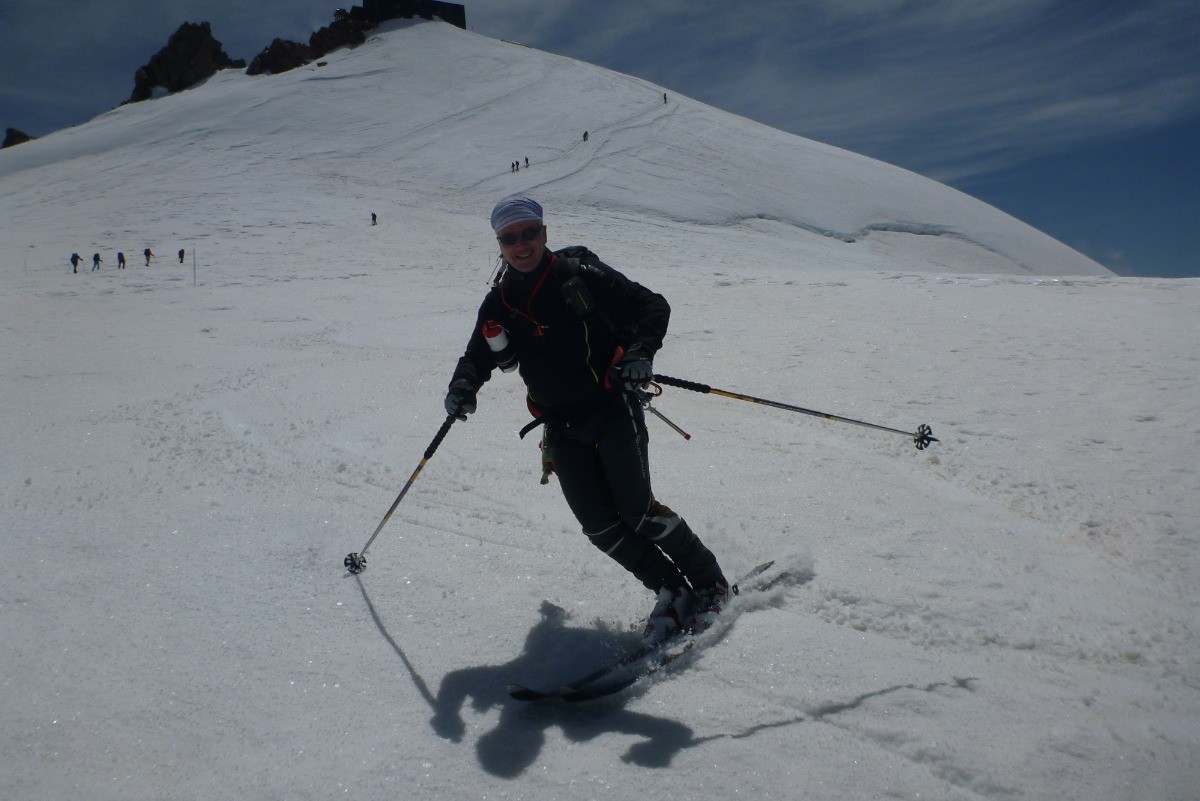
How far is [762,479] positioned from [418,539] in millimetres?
2427

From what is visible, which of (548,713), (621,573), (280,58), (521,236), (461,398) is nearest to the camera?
(548,713)

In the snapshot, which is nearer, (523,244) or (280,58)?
(523,244)

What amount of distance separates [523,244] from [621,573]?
192 cm

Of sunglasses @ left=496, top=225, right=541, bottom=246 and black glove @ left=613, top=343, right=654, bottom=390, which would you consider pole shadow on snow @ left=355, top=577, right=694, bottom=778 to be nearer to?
black glove @ left=613, top=343, right=654, bottom=390

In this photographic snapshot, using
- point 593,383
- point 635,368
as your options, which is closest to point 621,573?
point 593,383

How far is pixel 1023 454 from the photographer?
196 inches

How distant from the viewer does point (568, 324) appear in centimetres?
320

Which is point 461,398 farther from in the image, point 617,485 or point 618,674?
point 618,674

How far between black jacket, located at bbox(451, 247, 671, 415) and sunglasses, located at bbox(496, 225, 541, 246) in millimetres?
137

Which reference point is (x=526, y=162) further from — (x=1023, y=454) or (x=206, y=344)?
(x=1023, y=454)

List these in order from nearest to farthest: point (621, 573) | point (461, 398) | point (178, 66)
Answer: point (461, 398) → point (621, 573) → point (178, 66)

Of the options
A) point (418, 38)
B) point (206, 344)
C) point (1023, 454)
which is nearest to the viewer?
point (1023, 454)

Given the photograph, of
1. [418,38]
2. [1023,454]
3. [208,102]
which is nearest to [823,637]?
[1023,454]

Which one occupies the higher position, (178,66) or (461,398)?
(178,66)
